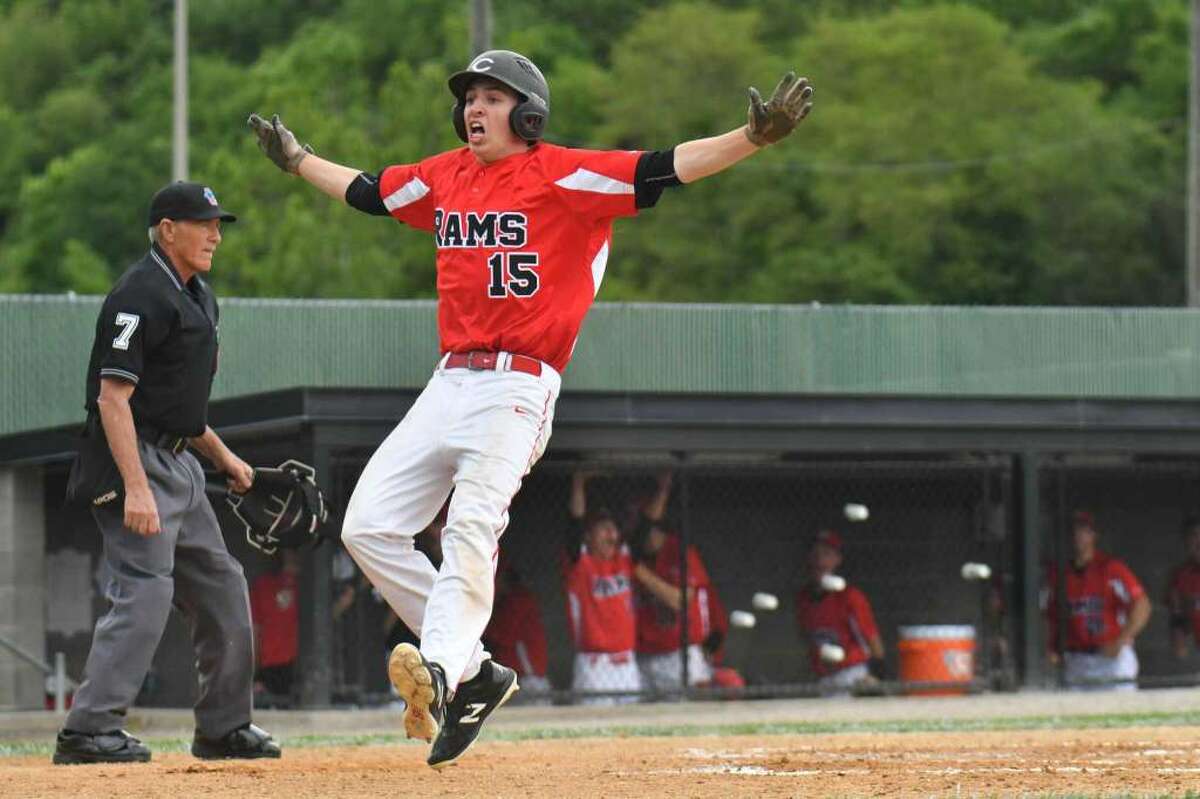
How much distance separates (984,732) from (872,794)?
12.4 feet

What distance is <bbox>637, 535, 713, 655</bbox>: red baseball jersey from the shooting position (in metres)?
15.1

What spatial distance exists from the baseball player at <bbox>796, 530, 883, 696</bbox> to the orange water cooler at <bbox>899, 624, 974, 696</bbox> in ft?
0.81

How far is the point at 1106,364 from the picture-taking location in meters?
20.0

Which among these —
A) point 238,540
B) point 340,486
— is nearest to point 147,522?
point 340,486

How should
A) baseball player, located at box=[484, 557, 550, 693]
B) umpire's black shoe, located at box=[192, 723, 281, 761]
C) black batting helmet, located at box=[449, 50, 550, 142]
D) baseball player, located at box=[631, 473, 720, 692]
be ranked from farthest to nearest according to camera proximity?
baseball player, located at box=[631, 473, 720, 692] → baseball player, located at box=[484, 557, 550, 693] → umpire's black shoe, located at box=[192, 723, 281, 761] → black batting helmet, located at box=[449, 50, 550, 142]

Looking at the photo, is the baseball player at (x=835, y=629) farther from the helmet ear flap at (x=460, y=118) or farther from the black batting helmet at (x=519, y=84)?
the black batting helmet at (x=519, y=84)

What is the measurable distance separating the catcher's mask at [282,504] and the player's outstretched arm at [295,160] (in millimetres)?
1278

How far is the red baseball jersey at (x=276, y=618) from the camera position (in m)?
15.0

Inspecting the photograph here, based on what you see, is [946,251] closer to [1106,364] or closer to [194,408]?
[1106,364]

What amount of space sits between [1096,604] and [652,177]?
10.4 m


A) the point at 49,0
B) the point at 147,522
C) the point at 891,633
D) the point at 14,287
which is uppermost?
the point at 49,0

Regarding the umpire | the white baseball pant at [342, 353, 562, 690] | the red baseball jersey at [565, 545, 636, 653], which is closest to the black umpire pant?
the umpire

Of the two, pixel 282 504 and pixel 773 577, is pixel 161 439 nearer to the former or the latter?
pixel 282 504

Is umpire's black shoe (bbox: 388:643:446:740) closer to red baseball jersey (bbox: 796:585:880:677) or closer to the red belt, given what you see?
the red belt
